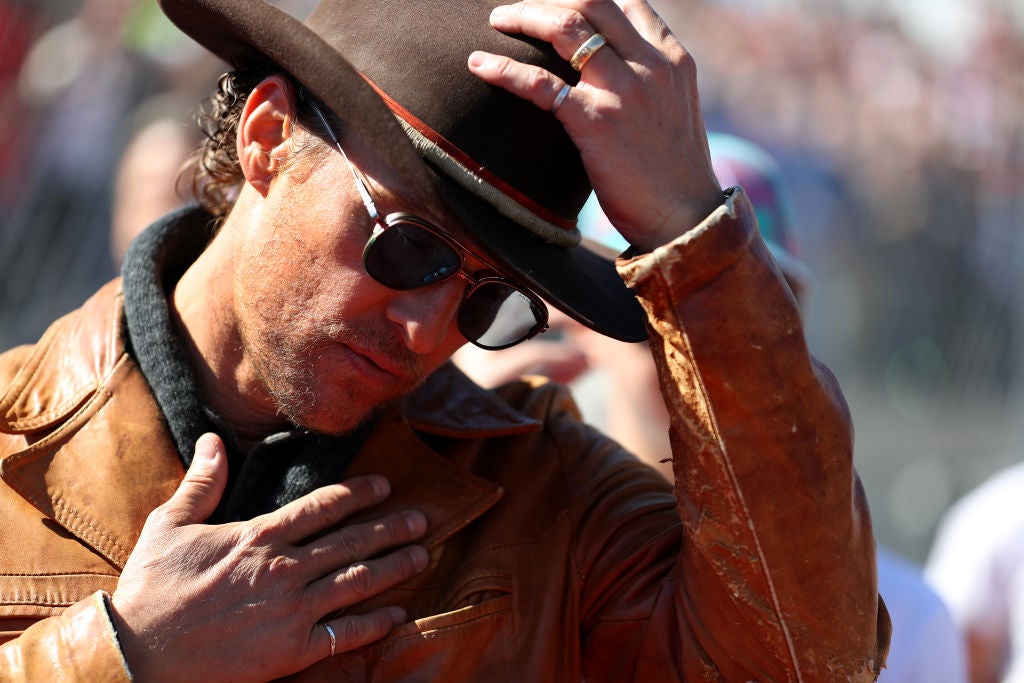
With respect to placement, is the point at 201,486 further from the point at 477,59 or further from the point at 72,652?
the point at 477,59

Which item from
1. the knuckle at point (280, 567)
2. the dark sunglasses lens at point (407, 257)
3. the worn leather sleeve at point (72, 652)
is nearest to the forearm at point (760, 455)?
the dark sunglasses lens at point (407, 257)

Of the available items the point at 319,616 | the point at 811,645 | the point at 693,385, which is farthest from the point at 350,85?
the point at 811,645

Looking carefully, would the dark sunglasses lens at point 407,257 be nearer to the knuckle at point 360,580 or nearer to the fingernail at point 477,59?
the fingernail at point 477,59

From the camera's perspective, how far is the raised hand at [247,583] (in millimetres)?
2066

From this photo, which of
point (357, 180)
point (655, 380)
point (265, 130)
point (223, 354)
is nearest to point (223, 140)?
point (265, 130)

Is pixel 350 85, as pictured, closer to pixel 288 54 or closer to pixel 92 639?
pixel 288 54

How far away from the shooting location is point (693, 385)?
2.03 meters

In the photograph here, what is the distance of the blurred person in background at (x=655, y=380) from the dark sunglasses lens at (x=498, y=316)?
22.5 inches

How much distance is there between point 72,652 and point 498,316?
1049 mm

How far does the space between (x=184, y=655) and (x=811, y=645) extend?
1108 millimetres

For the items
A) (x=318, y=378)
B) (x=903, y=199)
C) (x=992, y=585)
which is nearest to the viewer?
(x=318, y=378)

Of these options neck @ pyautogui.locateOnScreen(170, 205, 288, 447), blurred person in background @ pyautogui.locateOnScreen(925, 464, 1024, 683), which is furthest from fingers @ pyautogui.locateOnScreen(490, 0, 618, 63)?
blurred person in background @ pyautogui.locateOnScreen(925, 464, 1024, 683)

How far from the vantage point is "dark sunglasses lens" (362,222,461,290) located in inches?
86.7

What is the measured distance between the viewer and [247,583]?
7.03 ft
